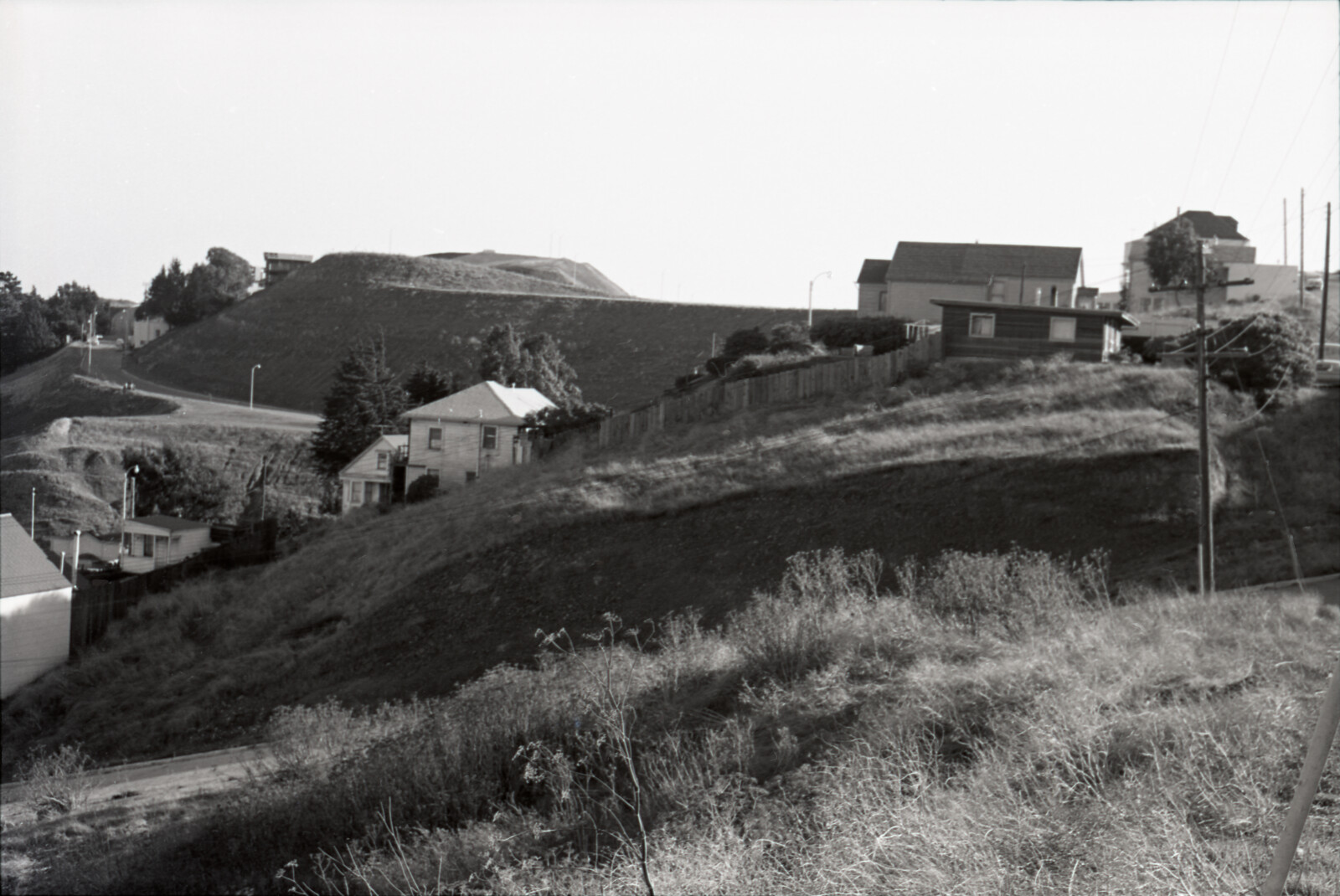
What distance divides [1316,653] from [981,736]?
353cm

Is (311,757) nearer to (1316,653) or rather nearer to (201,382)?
(1316,653)

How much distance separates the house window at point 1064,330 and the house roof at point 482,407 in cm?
1646

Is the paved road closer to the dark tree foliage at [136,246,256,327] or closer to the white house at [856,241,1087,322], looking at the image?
the dark tree foliage at [136,246,256,327]

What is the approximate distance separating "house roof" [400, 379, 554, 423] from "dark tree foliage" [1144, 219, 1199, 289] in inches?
1191

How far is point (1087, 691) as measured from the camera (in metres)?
7.84

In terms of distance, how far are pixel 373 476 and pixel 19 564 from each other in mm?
16298

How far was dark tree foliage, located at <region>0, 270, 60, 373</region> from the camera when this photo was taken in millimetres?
7793

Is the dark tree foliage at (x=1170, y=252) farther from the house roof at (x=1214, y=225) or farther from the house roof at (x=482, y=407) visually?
the house roof at (x=482, y=407)

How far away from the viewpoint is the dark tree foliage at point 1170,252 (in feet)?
160

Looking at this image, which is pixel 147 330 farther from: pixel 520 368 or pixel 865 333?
pixel 865 333

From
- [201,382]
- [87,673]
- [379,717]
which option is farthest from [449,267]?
[379,717]

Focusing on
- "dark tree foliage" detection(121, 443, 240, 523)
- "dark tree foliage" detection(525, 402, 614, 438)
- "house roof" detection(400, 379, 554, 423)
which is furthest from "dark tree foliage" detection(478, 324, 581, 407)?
"dark tree foliage" detection(121, 443, 240, 523)

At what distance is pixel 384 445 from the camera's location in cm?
3325

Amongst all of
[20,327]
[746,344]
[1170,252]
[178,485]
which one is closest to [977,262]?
[1170,252]
